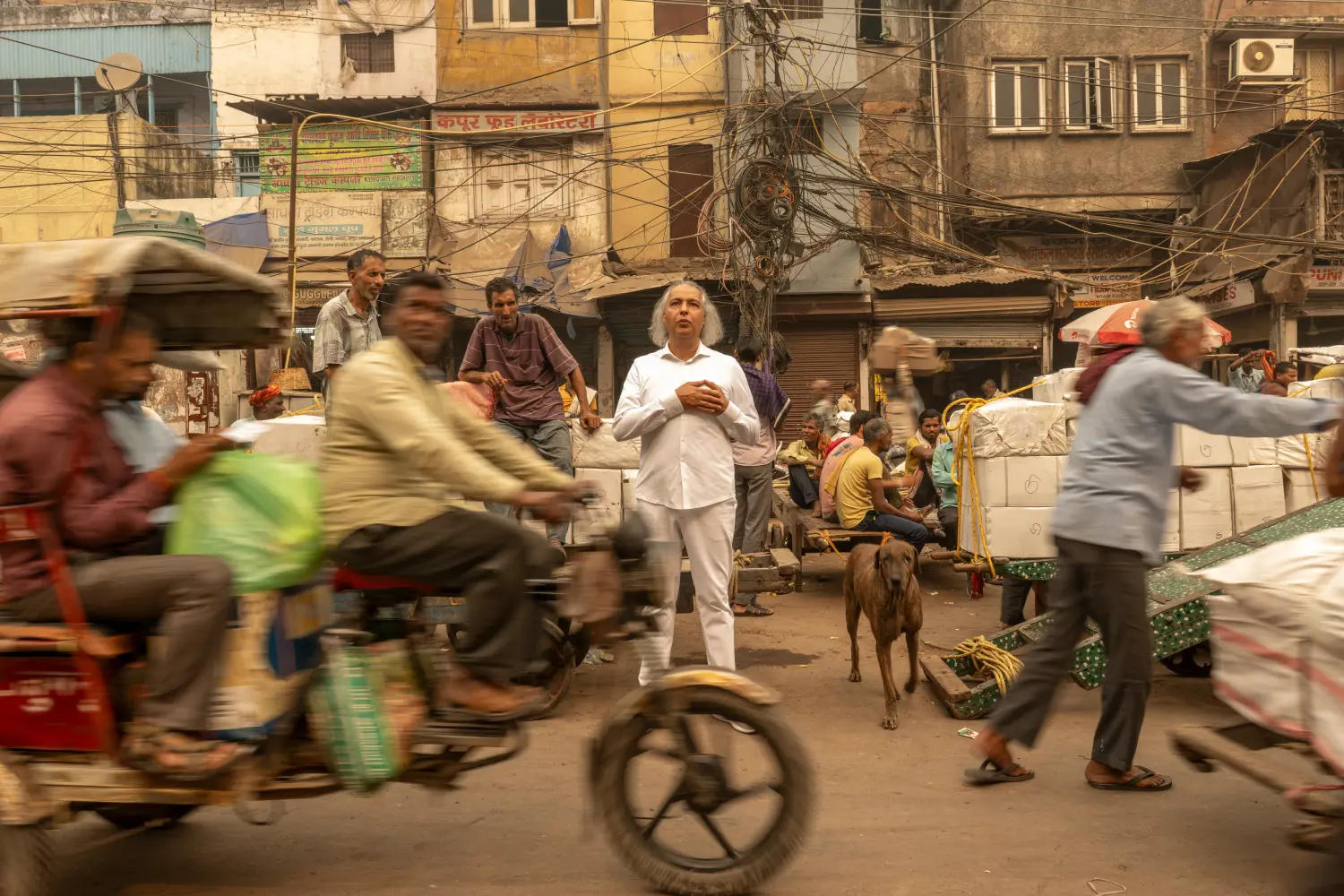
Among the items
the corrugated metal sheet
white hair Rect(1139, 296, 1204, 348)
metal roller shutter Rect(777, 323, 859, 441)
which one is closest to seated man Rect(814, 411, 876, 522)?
white hair Rect(1139, 296, 1204, 348)

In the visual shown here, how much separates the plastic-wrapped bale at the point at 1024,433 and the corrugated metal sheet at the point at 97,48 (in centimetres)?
2605

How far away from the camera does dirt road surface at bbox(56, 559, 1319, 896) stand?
3859mm

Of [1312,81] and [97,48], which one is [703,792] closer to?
[1312,81]

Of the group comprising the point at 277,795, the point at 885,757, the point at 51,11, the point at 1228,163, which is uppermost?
the point at 51,11

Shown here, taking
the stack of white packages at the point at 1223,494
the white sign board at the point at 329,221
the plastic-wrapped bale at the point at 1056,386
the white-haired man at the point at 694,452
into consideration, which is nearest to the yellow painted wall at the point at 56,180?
the white sign board at the point at 329,221

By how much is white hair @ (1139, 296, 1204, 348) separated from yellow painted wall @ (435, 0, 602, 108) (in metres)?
21.2

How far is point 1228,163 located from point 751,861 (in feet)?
75.5

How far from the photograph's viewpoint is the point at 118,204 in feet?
85.7

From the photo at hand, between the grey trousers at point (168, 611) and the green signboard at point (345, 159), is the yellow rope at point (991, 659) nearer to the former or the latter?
the grey trousers at point (168, 611)

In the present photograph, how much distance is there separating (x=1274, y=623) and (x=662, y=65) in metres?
22.3

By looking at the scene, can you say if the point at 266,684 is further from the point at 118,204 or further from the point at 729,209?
the point at 118,204

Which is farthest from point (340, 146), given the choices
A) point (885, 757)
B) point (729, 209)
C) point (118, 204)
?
point (885, 757)

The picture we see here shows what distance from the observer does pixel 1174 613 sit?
563cm

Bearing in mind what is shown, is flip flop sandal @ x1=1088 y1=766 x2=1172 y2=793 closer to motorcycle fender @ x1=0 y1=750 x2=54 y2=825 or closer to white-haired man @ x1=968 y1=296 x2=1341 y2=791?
white-haired man @ x1=968 y1=296 x2=1341 y2=791
